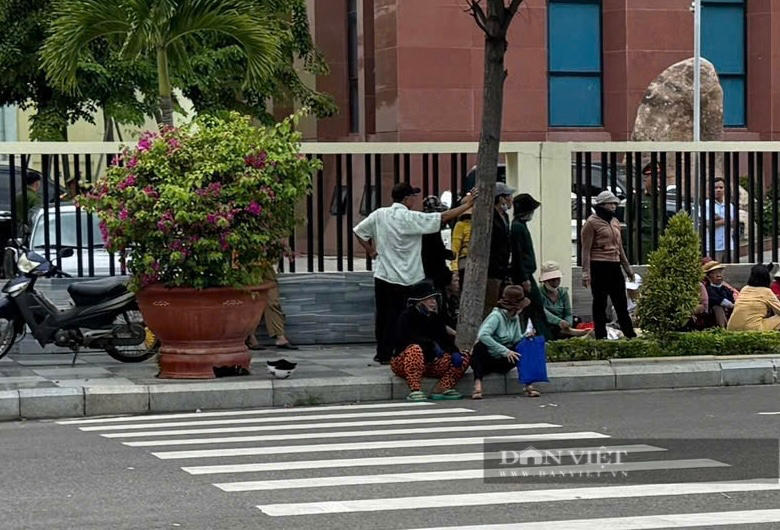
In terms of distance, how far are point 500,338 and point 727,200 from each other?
595cm

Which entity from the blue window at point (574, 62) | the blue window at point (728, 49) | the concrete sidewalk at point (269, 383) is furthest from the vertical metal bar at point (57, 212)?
the blue window at point (728, 49)

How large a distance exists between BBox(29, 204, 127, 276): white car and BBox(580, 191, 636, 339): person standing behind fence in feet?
16.2

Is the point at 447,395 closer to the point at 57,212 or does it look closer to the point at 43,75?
the point at 57,212

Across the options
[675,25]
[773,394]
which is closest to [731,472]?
[773,394]

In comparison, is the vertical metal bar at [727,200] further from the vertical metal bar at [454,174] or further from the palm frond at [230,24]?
the palm frond at [230,24]

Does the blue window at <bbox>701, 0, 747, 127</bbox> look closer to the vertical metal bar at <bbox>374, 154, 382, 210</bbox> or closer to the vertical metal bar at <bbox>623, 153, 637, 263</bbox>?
the vertical metal bar at <bbox>623, 153, 637, 263</bbox>

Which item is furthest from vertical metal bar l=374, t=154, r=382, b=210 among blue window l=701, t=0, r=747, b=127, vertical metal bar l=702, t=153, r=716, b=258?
blue window l=701, t=0, r=747, b=127

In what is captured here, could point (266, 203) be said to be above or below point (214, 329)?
above

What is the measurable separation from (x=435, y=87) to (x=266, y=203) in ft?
42.4

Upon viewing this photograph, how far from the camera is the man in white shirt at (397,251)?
46.5ft

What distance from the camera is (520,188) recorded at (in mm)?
16797

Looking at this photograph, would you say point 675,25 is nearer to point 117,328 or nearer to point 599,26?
point 599,26

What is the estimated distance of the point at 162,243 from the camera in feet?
42.9

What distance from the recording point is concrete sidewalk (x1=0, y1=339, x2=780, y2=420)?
40.8 ft
